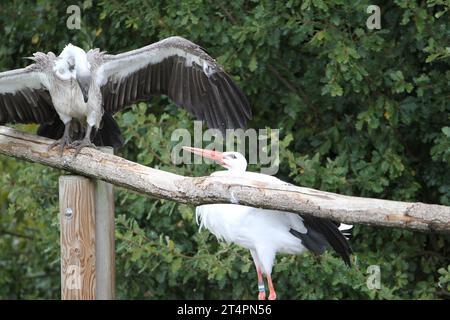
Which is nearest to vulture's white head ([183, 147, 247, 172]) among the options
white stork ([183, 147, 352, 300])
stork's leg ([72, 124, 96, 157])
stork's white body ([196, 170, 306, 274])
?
white stork ([183, 147, 352, 300])

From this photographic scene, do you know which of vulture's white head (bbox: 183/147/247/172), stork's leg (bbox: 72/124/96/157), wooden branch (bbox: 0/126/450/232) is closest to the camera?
wooden branch (bbox: 0/126/450/232)

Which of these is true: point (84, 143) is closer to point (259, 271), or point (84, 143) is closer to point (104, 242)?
point (104, 242)

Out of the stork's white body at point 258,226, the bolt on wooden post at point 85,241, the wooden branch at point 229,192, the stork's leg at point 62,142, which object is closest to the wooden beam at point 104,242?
the bolt on wooden post at point 85,241

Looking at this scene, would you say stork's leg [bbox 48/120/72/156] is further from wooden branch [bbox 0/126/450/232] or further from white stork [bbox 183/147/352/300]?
white stork [bbox 183/147/352/300]

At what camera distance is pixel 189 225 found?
5668 mm

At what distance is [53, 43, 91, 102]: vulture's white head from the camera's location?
428cm

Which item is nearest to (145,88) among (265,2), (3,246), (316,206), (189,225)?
(265,2)

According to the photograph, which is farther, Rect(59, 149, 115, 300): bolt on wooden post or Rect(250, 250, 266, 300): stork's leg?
Rect(250, 250, 266, 300): stork's leg

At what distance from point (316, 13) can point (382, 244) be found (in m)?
1.35

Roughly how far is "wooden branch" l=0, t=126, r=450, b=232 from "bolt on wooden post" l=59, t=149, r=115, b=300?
9cm

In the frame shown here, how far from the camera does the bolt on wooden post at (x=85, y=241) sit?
3824mm

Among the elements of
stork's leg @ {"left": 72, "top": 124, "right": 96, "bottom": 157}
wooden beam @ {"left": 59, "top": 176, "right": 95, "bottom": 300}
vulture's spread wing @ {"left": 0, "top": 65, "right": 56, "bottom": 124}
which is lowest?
wooden beam @ {"left": 59, "top": 176, "right": 95, "bottom": 300}

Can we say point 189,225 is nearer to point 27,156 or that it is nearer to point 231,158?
point 231,158

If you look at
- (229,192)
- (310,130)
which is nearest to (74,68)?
(229,192)
